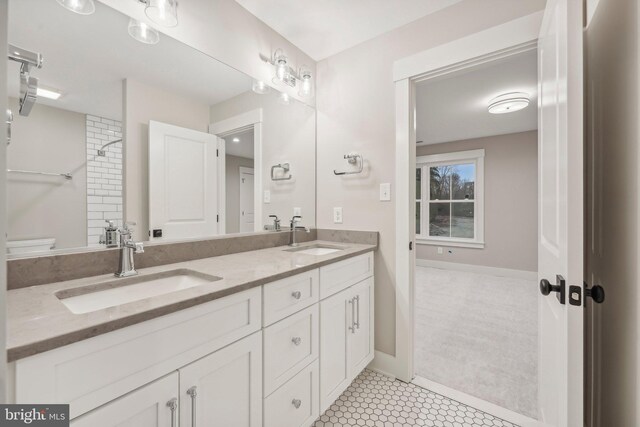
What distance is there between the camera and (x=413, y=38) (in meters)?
1.82

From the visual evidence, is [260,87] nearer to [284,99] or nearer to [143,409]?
[284,99]

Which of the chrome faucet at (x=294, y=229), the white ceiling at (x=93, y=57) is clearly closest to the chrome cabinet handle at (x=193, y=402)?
the white ceiling at (x=93, y=57)

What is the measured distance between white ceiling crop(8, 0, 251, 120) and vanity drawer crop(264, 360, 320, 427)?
54.5 inches

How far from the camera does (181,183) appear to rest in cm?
149

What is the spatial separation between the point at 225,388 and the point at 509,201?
505 cm

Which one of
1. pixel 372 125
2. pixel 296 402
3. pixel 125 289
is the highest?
pixel 372 125

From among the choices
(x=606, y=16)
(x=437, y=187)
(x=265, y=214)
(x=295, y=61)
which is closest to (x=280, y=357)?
(x=265, y=214)

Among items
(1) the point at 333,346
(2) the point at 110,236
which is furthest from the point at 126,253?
(1) the point at 333,346

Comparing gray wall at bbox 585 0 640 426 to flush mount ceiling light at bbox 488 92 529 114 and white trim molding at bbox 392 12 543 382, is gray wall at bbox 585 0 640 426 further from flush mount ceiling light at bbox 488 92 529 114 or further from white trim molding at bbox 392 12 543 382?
flush mount ceiling light at bbox 488 92 529 114

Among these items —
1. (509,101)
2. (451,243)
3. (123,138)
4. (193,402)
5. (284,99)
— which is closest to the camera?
(193,402)

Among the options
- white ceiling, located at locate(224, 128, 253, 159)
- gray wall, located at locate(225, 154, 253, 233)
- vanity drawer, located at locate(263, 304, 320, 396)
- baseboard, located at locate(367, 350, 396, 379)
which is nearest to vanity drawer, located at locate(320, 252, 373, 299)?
vanity drawer, located at locate(263, 304, 320, 396)

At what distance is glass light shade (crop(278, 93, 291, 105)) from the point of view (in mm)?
2036

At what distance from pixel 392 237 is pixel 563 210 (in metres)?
1.09

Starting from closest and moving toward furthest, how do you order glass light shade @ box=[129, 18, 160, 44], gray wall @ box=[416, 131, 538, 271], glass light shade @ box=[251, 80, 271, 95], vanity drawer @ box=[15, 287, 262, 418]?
vanity drawer @ box=[15, 287, 262, 418] < glass light shade @ box=[129, 18, 160, 44] < glass light shade @ box=[251, 80, 271, 95] < gray wall @ box=[416, 131, 538, 271]
